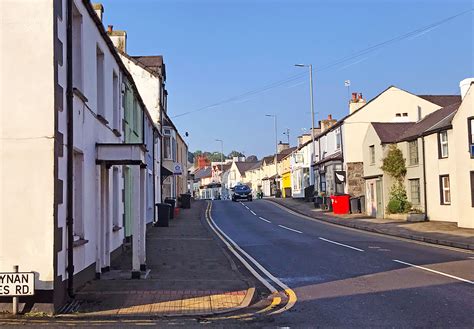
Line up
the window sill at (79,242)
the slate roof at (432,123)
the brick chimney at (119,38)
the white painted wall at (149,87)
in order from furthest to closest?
the white painted wall at (149,87) → the brick chimney at (119,38) → the slate roof at (432,123) → the window sill at (79,242)

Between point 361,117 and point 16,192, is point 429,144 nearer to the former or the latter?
point 361,117

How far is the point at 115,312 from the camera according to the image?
816 cm

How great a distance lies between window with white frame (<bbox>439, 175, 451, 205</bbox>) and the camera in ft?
86.2

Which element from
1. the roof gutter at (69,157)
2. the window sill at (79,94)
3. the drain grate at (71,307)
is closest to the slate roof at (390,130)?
the window sill at (79,94)

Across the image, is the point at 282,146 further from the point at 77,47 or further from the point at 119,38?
the point at 77,47

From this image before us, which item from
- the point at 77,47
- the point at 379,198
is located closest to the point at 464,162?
the point at 379,198

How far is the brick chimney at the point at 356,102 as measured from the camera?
47.1m

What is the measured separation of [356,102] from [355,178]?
371 inches

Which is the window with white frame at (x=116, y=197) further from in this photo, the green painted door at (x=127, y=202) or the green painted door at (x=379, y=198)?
the green painted door at (x=379, y=198)

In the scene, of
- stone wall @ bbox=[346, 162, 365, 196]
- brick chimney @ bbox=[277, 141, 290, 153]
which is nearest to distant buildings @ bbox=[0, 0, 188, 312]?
stone wall @ bbox=[346, 162, 365, 196]

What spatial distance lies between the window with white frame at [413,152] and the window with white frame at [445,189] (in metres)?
2.86

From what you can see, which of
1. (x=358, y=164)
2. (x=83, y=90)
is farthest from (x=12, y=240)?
(x=358, y=164)

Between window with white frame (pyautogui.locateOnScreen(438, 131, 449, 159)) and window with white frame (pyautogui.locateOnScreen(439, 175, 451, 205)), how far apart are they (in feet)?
3.60

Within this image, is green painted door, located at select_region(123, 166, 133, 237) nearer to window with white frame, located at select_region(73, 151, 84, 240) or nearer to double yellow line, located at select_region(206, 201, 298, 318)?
double yellow line, located at select_region(206, 201, 298, 318)
